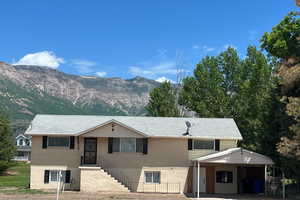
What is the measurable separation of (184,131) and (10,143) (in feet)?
81.3

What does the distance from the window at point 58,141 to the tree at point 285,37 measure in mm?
18557

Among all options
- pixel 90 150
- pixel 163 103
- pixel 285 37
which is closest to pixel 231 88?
pixel 163 103

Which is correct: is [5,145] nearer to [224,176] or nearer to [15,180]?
[15,180]

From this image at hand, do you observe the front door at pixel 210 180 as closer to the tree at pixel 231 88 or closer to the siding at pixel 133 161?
the siding at pixel 133 161

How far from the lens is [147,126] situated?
115ft

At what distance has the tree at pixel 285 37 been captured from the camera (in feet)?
114

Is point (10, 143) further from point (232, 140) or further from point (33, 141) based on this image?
point (232, 140)

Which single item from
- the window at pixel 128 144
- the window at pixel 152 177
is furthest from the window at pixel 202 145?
the window at pixel 128 144

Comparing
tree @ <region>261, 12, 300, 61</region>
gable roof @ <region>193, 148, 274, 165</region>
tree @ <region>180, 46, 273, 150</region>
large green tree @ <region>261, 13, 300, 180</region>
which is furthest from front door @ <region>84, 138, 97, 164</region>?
tree @ <region>180, 46, 273, 150</region>

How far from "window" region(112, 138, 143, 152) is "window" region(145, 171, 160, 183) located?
6.43 feet

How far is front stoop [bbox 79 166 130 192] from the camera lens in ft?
103

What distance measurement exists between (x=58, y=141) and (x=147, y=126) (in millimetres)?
7121

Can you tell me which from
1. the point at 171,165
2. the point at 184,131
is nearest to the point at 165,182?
the point at 171,165

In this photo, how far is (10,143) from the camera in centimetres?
5000
